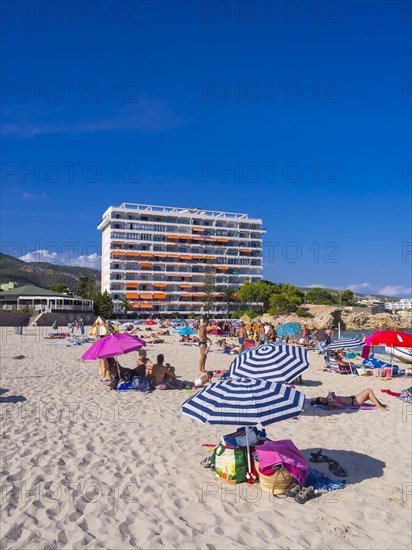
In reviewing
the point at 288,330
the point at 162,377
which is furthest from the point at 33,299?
the point at 162,377

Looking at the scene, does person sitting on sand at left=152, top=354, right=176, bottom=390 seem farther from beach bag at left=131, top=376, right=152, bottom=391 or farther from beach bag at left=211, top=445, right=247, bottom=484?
beach bag at left=211, top=445, right=247, bottom=484

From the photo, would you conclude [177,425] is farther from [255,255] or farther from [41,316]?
[255,255]

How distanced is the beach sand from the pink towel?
0.33 m

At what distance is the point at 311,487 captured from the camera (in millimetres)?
5449

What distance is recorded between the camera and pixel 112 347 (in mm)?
10914

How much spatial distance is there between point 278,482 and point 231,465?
629mm

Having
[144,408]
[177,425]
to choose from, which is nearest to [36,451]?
[177,425]

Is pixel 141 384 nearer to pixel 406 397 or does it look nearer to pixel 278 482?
pixel 278 482

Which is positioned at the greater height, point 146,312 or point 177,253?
point 177,253

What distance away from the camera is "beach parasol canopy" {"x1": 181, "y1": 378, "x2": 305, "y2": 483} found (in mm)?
5324

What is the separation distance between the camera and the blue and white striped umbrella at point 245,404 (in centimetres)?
532

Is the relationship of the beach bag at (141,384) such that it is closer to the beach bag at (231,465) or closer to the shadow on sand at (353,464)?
the shadow on sand at (353,464)

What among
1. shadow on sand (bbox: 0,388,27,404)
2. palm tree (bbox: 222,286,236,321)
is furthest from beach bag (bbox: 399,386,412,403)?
palm tree (bbox: 222,286,236,321)

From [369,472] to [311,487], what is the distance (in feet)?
4.83
